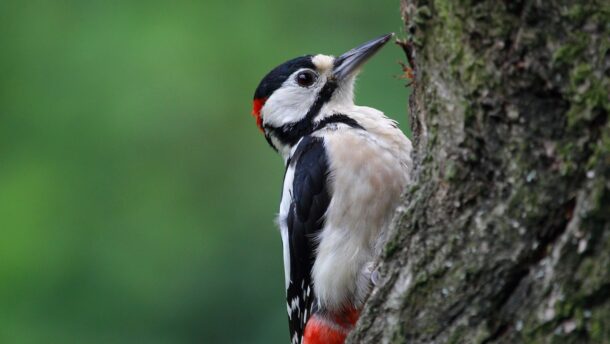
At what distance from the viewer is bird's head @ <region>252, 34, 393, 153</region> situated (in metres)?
3.96

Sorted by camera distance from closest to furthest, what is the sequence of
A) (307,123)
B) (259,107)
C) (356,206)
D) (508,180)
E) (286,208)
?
(508,180), (356,206), (286,208), (307,123), (259,107)

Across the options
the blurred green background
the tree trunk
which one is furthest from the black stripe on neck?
the blurred green background

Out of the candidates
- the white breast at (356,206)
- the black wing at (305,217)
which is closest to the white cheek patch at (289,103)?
the black wing at (305,217)

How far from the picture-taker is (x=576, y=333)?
6.39 feet

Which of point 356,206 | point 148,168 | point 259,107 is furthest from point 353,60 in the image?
point 148,168

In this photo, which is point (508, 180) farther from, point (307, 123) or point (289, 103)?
point (289, 103)

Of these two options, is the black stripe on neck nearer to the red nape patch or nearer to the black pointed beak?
the black pointed beak

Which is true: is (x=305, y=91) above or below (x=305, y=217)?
above

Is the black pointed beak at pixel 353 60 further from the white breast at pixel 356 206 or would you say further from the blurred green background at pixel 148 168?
the blurred green background at pixel 148 168

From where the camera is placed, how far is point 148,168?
6613 mm

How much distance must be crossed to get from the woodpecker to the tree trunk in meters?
0.94

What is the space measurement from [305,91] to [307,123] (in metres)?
0.17

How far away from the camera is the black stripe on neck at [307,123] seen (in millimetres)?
3941

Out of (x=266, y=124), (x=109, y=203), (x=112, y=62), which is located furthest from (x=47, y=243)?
(x=266, y=124)
